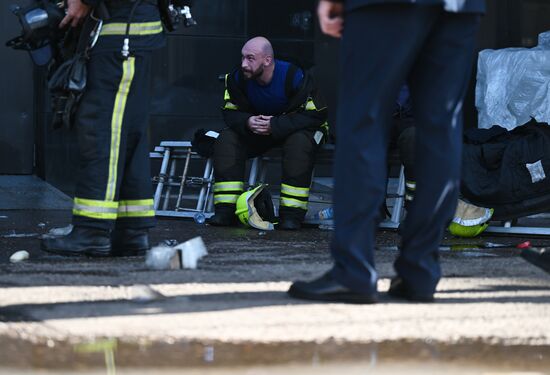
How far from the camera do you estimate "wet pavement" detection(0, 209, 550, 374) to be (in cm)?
313

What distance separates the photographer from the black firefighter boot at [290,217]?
7.26 meters

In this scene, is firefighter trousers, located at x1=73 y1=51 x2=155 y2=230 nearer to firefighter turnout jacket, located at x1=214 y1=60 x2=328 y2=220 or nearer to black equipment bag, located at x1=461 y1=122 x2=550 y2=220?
firefighter turnout jacket, located at x1=214 y1=60 x2=328 y2=220

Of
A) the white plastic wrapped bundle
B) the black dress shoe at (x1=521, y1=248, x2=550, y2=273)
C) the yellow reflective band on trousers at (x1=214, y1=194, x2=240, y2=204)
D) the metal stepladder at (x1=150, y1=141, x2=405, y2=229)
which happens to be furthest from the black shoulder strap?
the black dress shoe at (x1=521, y1=248, x2=550, y2=273)

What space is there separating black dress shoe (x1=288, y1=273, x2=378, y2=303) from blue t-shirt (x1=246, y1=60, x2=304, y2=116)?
3.62 m

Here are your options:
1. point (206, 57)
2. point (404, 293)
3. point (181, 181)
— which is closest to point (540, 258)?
point (404, 293)

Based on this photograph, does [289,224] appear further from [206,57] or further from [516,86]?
[206,57]

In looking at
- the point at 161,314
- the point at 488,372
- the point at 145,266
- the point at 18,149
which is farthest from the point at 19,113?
the point at 488,372

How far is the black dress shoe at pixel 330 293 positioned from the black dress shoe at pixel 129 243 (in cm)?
160

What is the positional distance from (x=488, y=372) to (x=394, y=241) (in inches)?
140

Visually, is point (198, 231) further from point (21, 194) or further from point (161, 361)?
point (161, 361)

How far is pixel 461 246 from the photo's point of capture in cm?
632

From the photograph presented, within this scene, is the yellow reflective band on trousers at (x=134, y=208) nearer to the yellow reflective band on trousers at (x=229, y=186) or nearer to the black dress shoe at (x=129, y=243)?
the black dress shoe at (x=129, y=243)

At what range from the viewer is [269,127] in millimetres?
7340

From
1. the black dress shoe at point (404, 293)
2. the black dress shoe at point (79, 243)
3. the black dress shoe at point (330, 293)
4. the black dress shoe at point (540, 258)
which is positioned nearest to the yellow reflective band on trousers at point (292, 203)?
the black dress shoe at point (79, 243)
